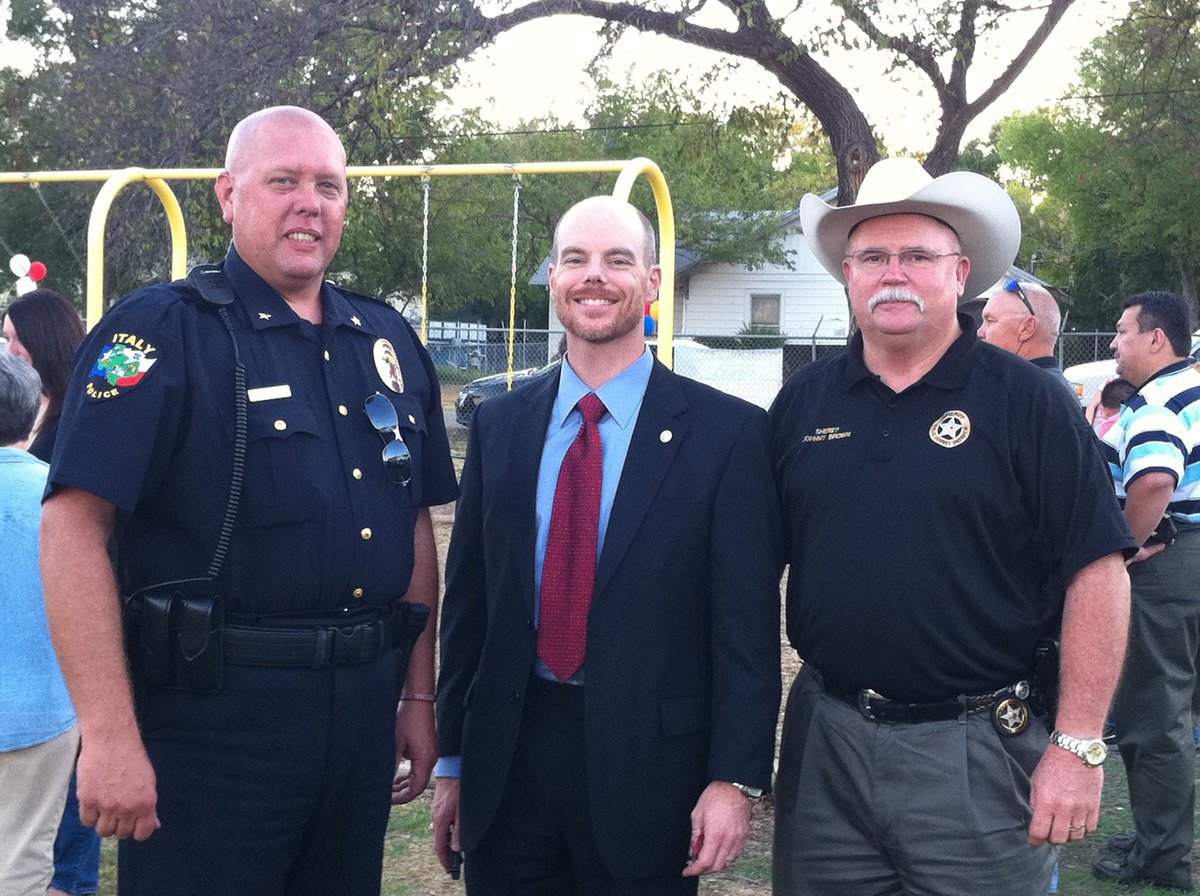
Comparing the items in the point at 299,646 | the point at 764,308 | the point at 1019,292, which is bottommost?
the point at 299,646

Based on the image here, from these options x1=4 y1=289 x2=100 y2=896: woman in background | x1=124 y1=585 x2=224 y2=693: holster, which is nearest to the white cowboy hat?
x1=124 y1=585 x2=224 y2=693: holster

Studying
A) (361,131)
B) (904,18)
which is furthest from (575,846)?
(361,131)

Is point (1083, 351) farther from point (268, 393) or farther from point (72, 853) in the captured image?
point (268, 393)

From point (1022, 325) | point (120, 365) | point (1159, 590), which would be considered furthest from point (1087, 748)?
point (1022, 325)

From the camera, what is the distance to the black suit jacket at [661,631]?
8.76 ft

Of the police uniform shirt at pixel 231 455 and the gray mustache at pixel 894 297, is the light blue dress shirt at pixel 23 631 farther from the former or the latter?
the gray mustache at pixel 894 297

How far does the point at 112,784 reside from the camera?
241cm

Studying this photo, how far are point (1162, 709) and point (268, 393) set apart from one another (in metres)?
3.69

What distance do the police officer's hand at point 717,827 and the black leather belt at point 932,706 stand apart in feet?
1.12

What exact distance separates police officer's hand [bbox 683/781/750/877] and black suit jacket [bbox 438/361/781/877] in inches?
2.0

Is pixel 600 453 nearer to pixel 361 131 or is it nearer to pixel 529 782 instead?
pixel 529 782

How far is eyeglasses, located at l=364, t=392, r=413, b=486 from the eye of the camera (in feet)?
9.22

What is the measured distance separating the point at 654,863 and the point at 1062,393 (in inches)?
52.1

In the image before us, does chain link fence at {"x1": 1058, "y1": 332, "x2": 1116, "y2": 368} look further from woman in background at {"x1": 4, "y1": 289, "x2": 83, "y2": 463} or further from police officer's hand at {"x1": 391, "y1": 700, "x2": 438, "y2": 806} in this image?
police officer's hand at {"x1": 391, "y1": 700, "x2": 438, "y2": 806}
